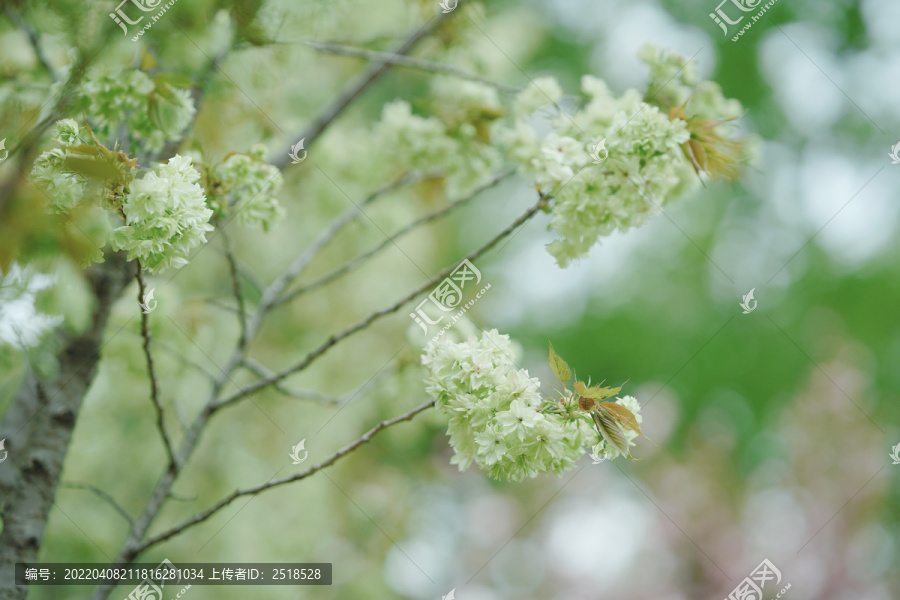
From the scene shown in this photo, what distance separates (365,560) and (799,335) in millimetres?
5611

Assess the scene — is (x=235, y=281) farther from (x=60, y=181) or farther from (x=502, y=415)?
(x=502, y=415)

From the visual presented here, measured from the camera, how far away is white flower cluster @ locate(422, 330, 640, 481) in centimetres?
144

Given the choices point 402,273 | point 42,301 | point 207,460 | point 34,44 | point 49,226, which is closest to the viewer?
point 49,226

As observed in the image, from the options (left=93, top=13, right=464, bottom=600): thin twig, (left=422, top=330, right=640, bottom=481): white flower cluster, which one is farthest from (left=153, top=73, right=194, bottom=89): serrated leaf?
(left=422, top=330, right=640, bottom=481): white flower cluster

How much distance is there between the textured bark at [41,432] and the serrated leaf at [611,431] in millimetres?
1707

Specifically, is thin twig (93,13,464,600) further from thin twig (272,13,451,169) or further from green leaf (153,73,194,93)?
green leaf (153,73,194,93)

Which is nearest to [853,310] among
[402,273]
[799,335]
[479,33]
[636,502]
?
[799,335]

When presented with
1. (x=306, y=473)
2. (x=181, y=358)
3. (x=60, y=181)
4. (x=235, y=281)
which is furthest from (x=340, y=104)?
(x=306, y=473)

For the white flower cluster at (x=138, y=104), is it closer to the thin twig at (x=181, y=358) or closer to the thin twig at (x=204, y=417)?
the thin twig at (x=204, y=417)

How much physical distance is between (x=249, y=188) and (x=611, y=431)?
134cm

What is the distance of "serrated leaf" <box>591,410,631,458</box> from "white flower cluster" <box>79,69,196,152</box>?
1.57 meters

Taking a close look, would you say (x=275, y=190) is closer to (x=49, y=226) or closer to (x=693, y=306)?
(x=49, y=226)

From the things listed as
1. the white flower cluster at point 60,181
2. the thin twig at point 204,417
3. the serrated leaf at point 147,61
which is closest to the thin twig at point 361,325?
the thin twig at point 204,417

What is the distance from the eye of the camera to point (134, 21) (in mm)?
2055
